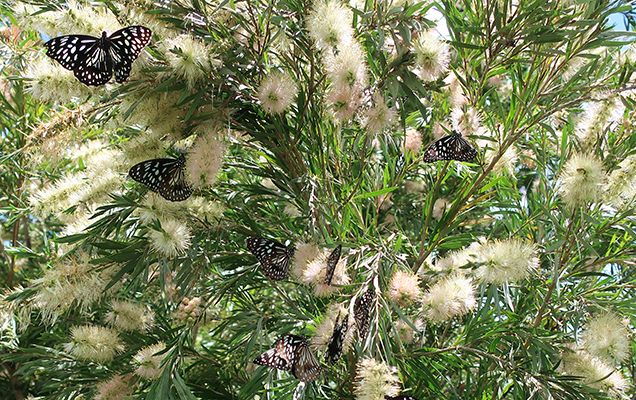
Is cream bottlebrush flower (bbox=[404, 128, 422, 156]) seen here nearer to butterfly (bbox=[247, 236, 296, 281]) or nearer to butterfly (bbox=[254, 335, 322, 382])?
butterfly (bbox=[247, 236, 296, 281])

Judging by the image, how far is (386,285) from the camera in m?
1.39

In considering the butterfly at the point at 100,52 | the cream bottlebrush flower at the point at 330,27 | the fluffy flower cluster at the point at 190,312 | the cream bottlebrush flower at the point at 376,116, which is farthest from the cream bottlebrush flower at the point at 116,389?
the cream bottlebrush flower at the point at 330,27

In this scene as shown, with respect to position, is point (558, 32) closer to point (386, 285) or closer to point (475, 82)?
point (475, 82)

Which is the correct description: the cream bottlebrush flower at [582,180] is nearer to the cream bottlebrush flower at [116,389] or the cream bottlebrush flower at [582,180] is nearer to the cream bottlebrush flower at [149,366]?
the cream bottlebrush flower at [149,366]

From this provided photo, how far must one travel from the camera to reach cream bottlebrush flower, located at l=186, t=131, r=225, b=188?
1.27m

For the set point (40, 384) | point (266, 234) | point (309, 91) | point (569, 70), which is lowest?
point (40, 384)

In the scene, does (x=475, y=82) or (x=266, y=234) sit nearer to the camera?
(x=475, y=82)

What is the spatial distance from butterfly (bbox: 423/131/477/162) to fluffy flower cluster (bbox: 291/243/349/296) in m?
0.37

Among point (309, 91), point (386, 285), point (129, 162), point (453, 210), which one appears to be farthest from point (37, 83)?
point (453, 210)

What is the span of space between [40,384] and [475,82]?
2.17 m

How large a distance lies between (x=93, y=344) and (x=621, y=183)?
4.83ft

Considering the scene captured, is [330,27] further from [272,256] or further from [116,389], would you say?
[116,389]

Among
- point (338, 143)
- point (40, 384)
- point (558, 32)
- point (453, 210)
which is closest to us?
point (558, 32)

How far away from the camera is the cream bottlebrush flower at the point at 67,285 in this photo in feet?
4.52
